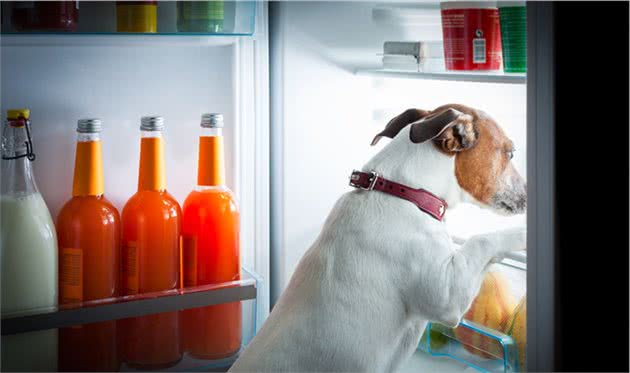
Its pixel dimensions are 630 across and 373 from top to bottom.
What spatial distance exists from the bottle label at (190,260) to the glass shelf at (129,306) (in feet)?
0.12

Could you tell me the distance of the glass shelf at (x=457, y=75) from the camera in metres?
1.23

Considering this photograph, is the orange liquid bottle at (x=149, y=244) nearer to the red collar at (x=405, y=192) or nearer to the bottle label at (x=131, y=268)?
the bottle label at (x=131, y=268)

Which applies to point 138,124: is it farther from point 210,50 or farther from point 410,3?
point 410,3

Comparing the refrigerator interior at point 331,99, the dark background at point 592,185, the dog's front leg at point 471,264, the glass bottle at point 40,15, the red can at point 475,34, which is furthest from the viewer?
the refrigerator interior at point 331,99

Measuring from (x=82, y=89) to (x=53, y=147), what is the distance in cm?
13

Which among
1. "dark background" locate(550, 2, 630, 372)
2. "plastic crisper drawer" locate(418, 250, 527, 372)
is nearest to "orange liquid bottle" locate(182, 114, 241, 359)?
"plastic crisper drawer" locate(418, 250, 527, 372)

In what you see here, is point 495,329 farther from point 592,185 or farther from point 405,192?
point 592,185

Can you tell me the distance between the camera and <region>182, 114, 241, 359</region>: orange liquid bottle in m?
1.50

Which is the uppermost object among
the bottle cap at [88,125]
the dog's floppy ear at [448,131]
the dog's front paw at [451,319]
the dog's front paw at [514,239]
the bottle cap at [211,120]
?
the bottle cap at [211,120]

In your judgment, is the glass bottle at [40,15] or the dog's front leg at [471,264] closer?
the dog's front leg at [471,264]

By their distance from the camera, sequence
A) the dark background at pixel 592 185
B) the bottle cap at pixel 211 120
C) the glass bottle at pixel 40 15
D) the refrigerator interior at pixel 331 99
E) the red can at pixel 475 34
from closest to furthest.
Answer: the dark background at pixel 592 185 → the glass bottle at pixel 40 15 → the red can at pixel 475 34 → the bottle cap at pixel 211 120 → the refrigerator interior at pixel 331 99

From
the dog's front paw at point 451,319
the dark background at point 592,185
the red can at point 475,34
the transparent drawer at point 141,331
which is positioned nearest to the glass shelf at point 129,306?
the transparent drawer at point 141,331

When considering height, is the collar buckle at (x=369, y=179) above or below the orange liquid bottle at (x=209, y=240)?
above

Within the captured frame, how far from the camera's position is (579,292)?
0.90m
